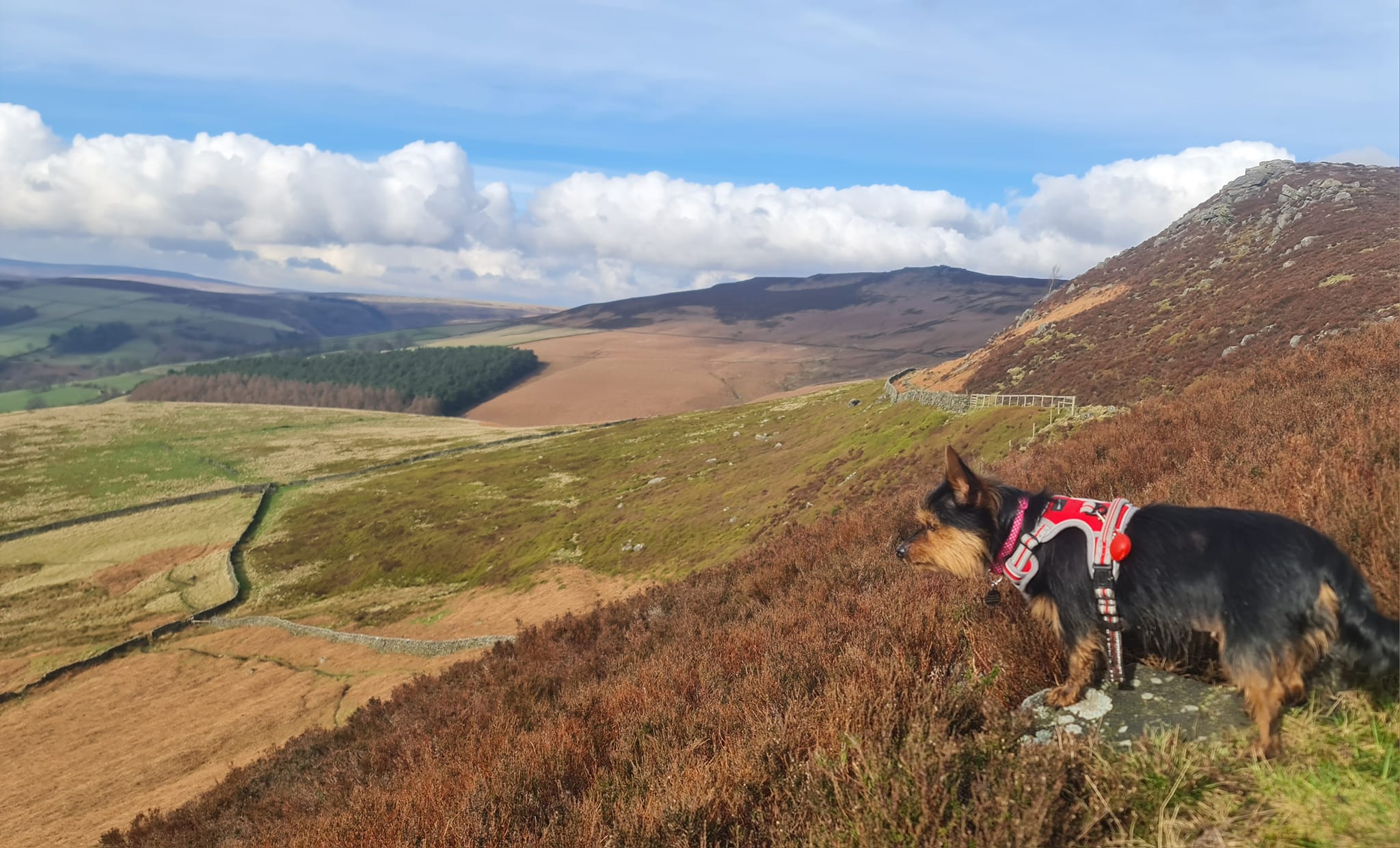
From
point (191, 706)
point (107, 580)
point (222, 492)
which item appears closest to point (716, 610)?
point (191, 706)

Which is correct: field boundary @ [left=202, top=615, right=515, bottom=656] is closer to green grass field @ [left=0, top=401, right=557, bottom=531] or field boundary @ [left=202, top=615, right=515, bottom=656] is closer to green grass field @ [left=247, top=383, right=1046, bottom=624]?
green grass field @ [left=247, top=383, right=1046, bottom=624]

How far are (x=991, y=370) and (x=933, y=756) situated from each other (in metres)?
46.5

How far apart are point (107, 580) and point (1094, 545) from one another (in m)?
63.3

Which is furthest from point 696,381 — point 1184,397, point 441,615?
point 1184,397

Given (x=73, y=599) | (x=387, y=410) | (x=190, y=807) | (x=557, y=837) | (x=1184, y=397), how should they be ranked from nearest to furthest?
1. (x=557, y=837)
2. (x=190, y=807)
3. (x=1184, y=397)
4. (x=73, y=599)
5. (x=387, y=410)

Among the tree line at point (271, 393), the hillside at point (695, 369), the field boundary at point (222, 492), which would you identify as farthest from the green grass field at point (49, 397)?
the field boundary at point (222, 492)

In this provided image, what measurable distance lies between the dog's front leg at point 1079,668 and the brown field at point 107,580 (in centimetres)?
4522

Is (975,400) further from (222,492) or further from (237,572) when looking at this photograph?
(222,492)

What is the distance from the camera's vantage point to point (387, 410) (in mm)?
145500

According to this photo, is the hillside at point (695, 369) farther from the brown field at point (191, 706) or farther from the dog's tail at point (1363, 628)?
the dog's tail at point (1363, 628)

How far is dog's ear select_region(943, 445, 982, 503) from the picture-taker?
4402mm

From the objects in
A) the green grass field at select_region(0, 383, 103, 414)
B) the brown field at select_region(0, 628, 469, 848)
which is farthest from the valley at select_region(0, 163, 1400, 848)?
the green grass field at select_region(0, 383, 103, 414)

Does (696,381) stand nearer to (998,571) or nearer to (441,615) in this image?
(441,615)

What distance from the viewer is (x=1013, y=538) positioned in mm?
4312
